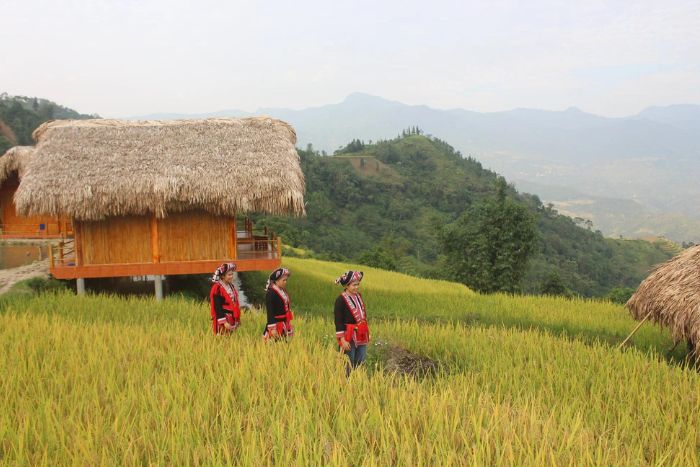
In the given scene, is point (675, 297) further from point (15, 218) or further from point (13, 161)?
point (15, 218)

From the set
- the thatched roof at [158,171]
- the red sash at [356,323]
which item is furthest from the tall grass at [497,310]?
the red sash at [356,323]

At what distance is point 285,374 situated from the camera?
3990 millimetres

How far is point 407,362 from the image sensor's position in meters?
6.01

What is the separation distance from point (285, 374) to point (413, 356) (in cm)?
253

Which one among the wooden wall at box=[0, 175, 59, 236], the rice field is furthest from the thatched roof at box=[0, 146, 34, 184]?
the rice field

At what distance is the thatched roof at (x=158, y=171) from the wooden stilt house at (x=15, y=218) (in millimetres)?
4215

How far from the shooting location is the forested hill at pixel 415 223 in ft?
125

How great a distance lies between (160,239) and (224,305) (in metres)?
5.79

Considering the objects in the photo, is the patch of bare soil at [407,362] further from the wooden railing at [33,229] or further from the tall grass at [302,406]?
the wooden railing at [33,229]

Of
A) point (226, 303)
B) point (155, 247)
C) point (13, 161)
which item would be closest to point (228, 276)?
point (226, 303)

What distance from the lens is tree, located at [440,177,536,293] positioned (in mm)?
23016

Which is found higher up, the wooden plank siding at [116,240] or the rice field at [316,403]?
the wooden plank siding at [116,240]

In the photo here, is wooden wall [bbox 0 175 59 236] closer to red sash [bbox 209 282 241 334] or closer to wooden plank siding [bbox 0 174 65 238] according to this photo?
wooden plank siding [bbox 0 174 65 238]

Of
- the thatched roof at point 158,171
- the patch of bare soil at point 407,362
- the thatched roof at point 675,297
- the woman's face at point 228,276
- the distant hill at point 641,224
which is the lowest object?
the distant hill at point 641,224
